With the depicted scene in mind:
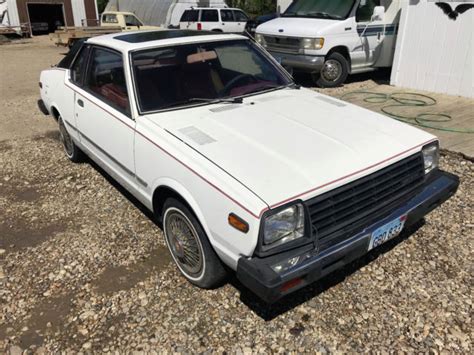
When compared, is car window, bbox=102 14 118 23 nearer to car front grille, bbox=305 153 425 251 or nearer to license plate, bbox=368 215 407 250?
car front grille, bbox=305 153 425 251

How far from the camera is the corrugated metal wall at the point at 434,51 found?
7.05m

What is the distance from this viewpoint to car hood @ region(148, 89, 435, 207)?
7.85ft

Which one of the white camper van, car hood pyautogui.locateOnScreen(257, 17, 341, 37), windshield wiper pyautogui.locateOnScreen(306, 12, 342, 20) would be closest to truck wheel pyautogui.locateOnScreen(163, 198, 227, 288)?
the white camper van

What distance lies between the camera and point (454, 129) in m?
5.64

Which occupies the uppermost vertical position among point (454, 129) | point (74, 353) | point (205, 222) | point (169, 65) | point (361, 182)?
point (169, 65)

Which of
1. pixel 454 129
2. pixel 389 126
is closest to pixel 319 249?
pixel 389 126

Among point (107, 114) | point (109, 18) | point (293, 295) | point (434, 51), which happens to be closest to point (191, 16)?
point (109, 18)

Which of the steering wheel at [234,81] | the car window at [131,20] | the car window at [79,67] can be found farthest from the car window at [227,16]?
the steering wheel at [234,81]

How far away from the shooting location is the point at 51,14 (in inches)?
1103

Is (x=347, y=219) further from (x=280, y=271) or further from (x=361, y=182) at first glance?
(x=280, y=271)

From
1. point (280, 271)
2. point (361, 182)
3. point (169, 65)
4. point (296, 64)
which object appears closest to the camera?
point (280, 271)

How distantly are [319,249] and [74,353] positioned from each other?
1612 mm

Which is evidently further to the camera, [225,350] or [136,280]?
[136,280]

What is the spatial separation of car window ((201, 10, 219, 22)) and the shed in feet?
38.7
